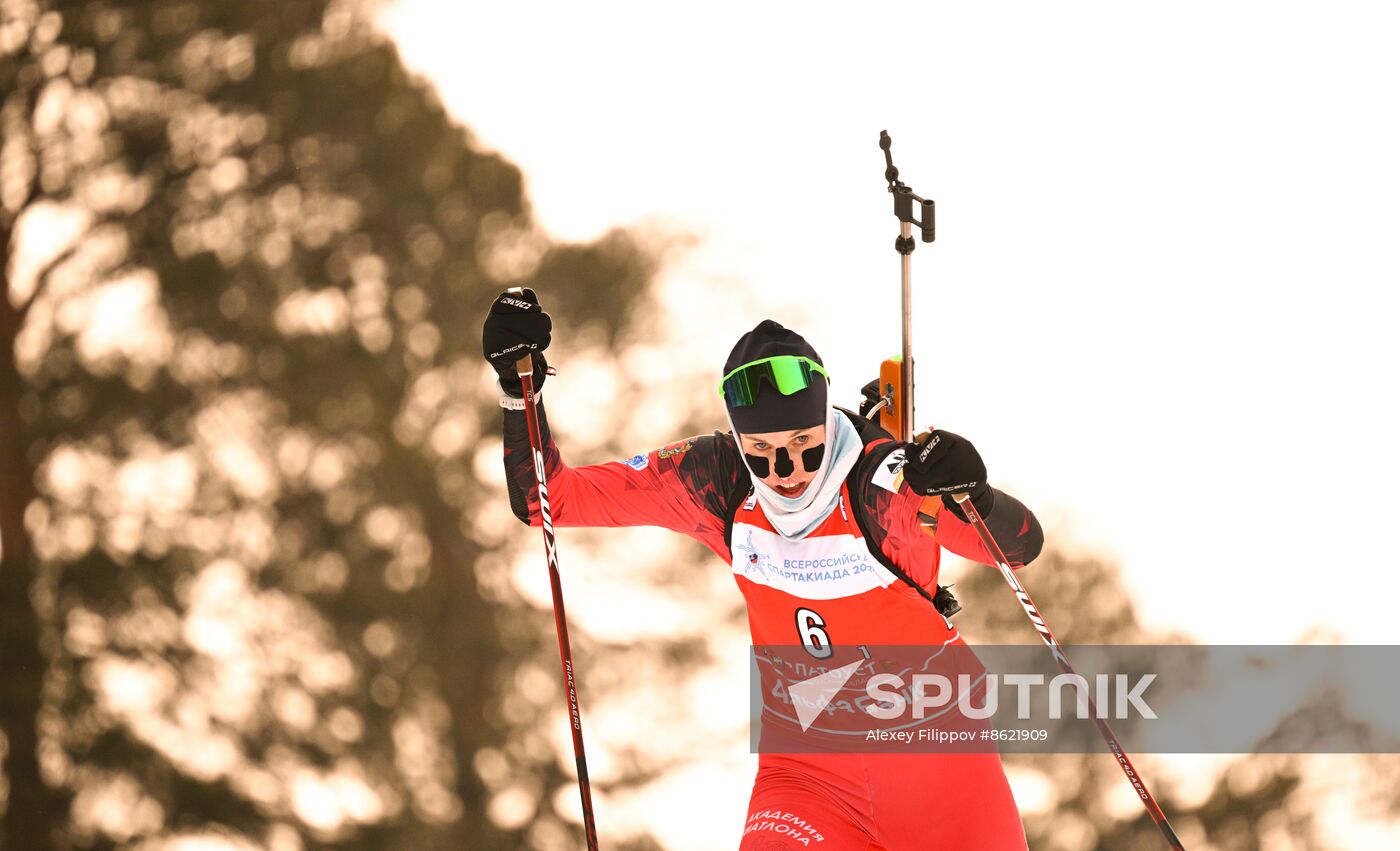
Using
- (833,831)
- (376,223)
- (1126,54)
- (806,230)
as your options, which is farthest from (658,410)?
(833,831)

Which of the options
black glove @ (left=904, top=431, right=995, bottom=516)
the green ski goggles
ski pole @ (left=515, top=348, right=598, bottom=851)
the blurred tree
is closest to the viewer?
black glove @ (left=904, top=431, right=995, bottom=516)

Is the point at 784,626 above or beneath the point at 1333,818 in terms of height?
above

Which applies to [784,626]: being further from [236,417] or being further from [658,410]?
[236,417]

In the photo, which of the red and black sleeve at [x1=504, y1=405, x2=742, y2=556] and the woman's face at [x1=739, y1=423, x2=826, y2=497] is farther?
the red and black sleeve at [x1=504, y1=405, x2=742, y2=556]

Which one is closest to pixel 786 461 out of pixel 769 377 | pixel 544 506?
pixel 769 377

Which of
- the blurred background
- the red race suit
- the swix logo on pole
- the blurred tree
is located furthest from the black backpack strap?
the blurred tree

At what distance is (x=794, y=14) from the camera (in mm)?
3990

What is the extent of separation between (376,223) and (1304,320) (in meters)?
2.52

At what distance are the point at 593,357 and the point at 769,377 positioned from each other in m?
1.73

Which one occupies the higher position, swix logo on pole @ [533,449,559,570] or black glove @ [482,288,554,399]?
black glove @ [482,288,554,399]

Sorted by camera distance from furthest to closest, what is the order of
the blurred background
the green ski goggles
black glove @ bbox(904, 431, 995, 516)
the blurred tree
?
1. the blurred tree
2. the blurred background
3. the green ski goggles
4. black glove @ bbox(904, 431, 995, 516)

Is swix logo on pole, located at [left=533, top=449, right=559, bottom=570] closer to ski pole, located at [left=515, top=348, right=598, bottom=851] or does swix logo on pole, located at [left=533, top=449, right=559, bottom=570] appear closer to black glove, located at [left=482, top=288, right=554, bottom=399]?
ski pole, located at [left=515, top=348, right=598, bottom=851]

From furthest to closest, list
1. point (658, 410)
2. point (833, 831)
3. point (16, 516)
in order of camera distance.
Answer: point (16, 516), point (658, 410), point (833, 831)

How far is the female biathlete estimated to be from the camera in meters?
2.56
